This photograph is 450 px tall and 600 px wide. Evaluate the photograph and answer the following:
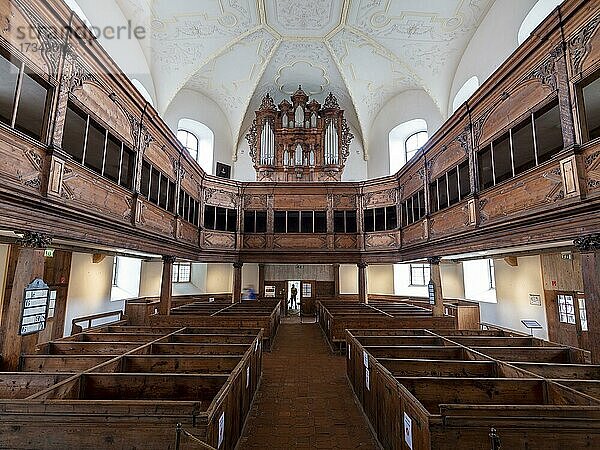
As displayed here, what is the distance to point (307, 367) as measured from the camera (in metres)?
8.65

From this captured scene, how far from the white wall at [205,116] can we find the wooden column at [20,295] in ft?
34.9

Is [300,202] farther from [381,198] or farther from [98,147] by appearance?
[98,147]

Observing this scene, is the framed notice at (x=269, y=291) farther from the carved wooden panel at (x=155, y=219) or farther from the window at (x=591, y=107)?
the window at (x=591, y=107)

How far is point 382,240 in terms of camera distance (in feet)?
50.5

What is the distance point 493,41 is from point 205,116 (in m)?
12.6

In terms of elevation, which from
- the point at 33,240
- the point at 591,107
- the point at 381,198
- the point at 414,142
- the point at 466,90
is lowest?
the point at 33,240

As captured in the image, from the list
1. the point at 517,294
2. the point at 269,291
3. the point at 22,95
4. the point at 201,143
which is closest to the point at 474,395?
the point at 22,95

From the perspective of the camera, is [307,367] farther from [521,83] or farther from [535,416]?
[521,83]

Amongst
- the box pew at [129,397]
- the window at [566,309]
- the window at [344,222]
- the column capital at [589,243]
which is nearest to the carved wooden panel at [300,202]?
the window at [344,222]

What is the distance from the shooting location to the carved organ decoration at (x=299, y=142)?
17.2m

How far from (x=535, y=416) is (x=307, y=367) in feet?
20.6

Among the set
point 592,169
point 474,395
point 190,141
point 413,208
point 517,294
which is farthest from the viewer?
point 190,141

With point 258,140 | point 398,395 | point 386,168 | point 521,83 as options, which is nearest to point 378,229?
point 386,168

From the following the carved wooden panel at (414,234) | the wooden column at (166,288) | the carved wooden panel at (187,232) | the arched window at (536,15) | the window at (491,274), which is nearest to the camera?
the arched window at (536,15)
